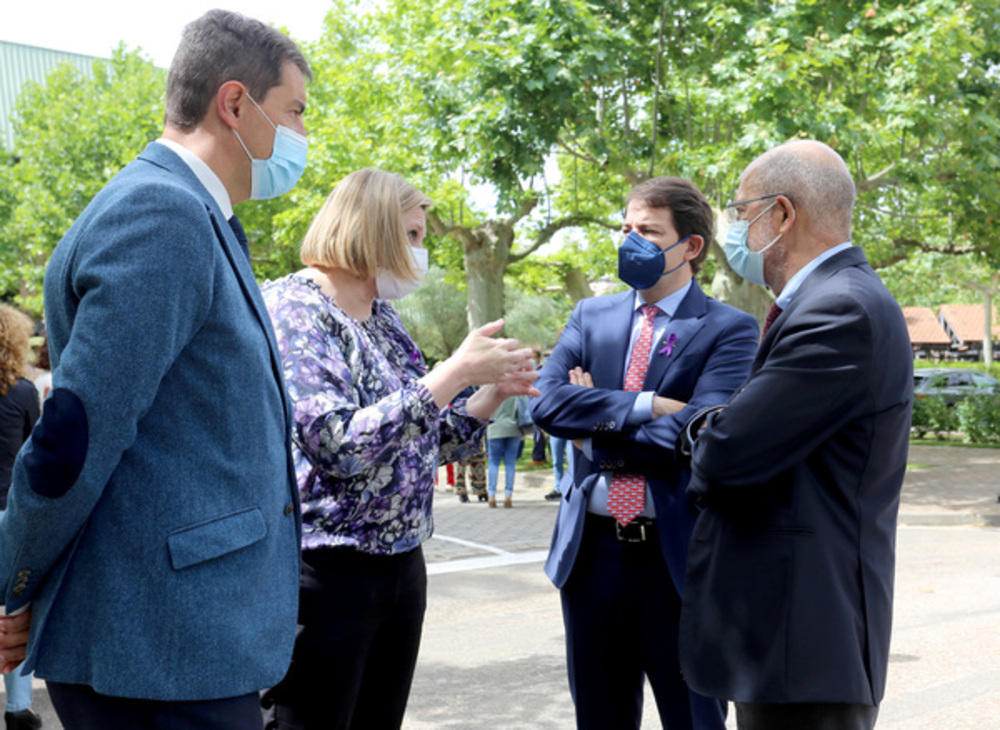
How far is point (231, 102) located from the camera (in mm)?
2004

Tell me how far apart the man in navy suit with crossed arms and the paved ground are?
182 centimetres

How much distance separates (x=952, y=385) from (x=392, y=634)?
35.1 meters

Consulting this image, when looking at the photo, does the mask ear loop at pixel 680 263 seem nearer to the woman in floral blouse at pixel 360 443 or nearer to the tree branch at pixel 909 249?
the woman in floral blouse at pixel 360 443

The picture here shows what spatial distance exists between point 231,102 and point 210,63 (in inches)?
3.3

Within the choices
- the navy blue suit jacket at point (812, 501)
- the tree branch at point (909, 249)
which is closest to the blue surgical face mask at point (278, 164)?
the navy blue suit jacket at point (812, 501)

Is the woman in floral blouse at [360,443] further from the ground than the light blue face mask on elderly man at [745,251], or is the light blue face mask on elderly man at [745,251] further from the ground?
the light blue face mask on elderly man at [745,251]

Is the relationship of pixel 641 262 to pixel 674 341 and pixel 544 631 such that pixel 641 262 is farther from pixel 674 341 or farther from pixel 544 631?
pixel 544 631

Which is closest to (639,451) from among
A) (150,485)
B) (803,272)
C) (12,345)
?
(803,272)

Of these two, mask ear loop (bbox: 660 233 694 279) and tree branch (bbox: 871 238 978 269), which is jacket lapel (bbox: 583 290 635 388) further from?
tree branch (bbox: 871 238 978 269)

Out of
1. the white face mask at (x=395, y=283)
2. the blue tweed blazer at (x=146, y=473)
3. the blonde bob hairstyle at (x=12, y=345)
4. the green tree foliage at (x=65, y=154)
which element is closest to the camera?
the blue tweed blazer at (x=146, y=473)

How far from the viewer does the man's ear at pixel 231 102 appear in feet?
6.54

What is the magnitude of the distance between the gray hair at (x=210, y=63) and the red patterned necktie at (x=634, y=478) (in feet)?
5.73

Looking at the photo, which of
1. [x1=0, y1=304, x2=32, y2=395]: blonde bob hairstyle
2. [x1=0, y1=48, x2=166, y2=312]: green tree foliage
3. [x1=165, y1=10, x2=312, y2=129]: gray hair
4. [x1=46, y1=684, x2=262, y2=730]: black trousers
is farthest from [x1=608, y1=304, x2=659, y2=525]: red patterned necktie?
[x1=0, y1=48, x2=166, y2=312]: green tree foliage

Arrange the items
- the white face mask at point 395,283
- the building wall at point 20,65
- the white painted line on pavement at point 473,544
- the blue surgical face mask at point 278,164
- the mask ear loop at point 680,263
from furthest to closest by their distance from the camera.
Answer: the building wall at point 20,65 → the white painted line on pavement at point 473,544 → the mask ear loop at point 680,263 → the white face mask at point 395,283 → the blue surgical face mask at point 278,164
